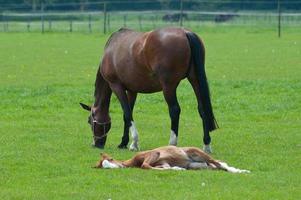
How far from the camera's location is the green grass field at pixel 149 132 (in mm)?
10585

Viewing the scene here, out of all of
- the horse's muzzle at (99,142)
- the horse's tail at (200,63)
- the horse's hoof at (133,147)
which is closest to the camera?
the horse's tail at (200,63)

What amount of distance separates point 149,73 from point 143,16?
65.1 meters

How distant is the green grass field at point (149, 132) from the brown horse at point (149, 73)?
19.8 inches

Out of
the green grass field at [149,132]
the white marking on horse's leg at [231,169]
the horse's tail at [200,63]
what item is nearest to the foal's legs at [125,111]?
the green grass field at [149,132]

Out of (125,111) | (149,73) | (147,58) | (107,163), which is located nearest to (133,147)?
(125,111)

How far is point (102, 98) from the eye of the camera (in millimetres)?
15359

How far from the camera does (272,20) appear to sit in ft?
243

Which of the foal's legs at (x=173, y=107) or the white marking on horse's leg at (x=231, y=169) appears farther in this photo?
the foal's legs at (x=173, y=107)

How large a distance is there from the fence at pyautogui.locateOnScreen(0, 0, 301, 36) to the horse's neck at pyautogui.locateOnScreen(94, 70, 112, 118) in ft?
146

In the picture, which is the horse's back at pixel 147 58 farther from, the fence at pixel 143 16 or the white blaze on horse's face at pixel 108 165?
the fence at pixel 143 16

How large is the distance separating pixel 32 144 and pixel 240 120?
547 cm

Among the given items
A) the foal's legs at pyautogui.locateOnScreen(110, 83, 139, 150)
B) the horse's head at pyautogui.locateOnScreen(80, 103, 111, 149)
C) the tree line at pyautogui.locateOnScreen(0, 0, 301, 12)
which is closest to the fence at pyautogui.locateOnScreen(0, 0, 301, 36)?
the tree line at pyautogui.locateOnScreen(0, 0, 301, 12)

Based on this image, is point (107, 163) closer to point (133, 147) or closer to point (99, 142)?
point (133, 147)

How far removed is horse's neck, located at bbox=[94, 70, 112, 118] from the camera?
15344 millimetres
